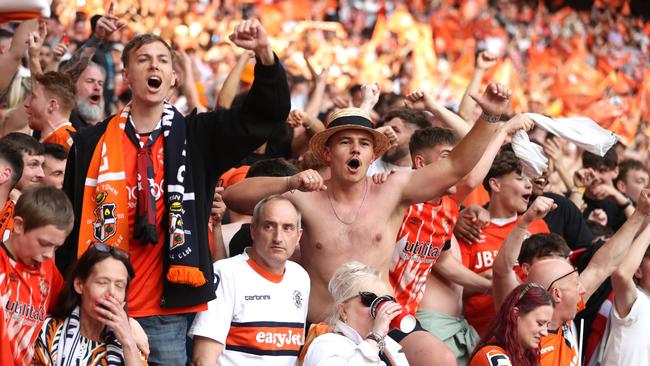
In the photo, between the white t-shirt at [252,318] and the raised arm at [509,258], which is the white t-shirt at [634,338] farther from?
the white t-shirt at [252,318]

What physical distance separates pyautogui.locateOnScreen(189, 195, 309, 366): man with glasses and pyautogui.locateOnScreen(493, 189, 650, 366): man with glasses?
1.46 metres

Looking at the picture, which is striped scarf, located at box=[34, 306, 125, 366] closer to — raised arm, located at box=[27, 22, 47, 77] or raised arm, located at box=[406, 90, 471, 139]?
raised arm, located at box=[27, 22, 47, 77]

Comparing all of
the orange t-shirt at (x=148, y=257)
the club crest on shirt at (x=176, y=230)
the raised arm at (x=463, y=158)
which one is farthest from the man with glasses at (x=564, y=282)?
the club crest on shirt at (x=176, y=230)

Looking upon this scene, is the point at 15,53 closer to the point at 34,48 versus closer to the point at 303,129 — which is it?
the point at 34,48

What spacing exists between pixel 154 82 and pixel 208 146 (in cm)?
37

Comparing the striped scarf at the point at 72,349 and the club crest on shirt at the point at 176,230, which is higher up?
the club crest on shirt at the point at 176,230

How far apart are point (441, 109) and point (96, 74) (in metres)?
2.47

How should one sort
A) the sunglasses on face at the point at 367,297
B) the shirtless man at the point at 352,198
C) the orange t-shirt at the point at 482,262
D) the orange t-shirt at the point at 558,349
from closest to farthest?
the sunglasses on face at the point at 367,297, the shirtless man at the point at 352,198, the orange t-shirt at the point at 558,349, the orange t-shirt at the point at 482,262

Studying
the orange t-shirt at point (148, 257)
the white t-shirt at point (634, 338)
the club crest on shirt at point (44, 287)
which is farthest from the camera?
the white t-shirt at point (634, 338)

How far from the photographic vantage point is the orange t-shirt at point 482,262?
6.80 meters

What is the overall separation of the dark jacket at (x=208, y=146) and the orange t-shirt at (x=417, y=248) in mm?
1465

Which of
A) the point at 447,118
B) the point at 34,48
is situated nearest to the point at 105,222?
the point at 34,48

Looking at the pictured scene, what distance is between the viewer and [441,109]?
732 cm

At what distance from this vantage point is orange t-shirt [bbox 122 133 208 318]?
4750 mm
